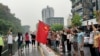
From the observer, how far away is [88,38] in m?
16.2

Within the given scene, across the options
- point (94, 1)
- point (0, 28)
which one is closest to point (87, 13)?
point (94, 1)

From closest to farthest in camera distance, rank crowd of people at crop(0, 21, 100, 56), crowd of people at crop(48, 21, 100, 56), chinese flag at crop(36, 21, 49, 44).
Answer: crowd of people at crop(48, 21, 100, 56)
crowd of people at crop(0, 21, 100, 56)
chinese flag at crop(36, 21, 49, 44)

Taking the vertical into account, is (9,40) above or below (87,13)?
below

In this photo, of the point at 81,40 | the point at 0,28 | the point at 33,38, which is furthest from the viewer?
the point at 0,28

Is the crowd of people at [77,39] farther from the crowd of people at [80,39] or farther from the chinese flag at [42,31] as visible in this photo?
the chinese flag at [42,31]

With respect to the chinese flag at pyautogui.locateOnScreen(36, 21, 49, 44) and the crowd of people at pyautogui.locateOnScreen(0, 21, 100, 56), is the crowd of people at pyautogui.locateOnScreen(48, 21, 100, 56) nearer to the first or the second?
the crowd of people at pyautogui.locateOnScreen(0, 21, 100, 56)

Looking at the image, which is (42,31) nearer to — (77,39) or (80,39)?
(77,39)

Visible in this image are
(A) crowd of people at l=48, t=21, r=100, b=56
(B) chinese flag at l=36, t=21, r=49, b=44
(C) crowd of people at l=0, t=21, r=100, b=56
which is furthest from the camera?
(B) chinese flag at l=36, t=21, r=49, b=44

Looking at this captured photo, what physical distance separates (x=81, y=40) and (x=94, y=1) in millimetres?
98557

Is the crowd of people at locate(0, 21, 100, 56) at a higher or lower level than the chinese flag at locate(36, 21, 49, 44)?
lower

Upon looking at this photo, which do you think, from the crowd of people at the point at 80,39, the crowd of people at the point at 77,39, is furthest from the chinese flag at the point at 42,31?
the crowd of people at the point at 80,39

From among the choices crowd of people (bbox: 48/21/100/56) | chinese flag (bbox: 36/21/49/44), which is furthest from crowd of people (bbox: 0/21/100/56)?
chinese flag (bbox: 36/21/49/44)

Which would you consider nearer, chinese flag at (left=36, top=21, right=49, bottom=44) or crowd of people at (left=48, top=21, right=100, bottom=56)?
crowd of people at (left=48, top=21, right=100, bottom=56)

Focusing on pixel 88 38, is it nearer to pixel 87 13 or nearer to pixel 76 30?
pixel 76 30
